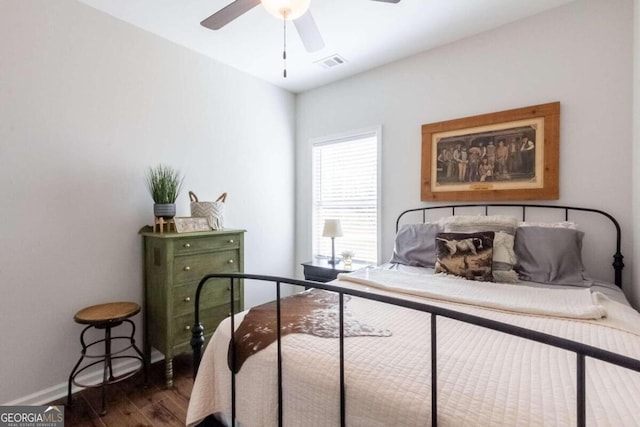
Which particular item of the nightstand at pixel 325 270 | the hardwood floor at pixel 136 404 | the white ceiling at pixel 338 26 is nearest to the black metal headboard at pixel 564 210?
the nightstand at pixel 325 270

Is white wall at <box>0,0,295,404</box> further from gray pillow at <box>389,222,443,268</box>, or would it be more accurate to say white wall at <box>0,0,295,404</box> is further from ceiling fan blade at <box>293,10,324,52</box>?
gray pillow at <box>389,222,443,268</box>

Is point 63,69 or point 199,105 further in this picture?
point 199,105

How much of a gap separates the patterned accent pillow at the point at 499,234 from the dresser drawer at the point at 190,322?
194cm

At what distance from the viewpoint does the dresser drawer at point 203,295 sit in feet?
7.25

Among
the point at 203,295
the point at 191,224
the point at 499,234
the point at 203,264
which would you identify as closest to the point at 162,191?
the point at 191,224

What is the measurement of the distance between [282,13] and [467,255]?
1.83 meters

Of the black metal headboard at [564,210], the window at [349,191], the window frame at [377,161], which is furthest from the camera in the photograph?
the window at [349,191]

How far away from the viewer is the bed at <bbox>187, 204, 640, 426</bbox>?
29.7 inches

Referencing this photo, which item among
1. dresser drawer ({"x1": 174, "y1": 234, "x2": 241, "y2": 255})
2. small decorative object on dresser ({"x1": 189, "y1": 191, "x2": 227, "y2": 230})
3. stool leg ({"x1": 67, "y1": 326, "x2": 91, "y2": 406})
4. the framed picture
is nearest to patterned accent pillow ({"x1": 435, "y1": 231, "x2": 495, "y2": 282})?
the framed picture

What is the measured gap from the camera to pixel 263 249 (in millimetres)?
3445

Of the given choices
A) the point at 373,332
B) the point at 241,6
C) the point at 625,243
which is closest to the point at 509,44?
the point at 625,243

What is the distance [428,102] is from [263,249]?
7.52 ft

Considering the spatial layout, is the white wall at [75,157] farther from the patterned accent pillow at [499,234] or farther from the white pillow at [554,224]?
the white pillow at [554,224]

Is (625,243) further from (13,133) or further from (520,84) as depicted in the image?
(13,133)
